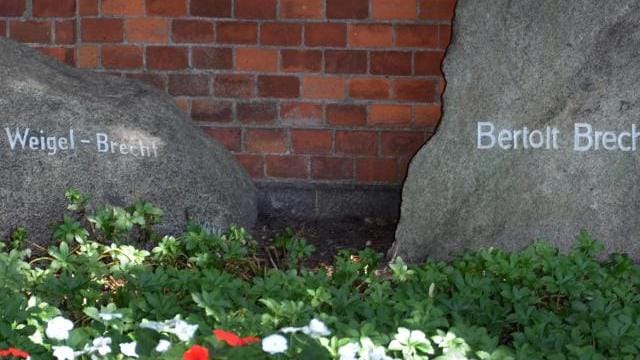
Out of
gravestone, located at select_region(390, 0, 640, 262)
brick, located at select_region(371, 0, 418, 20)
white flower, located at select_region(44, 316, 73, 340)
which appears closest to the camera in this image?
white flower, located at select_region(44, 316, 73, 340)

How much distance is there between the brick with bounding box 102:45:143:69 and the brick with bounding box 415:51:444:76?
4.51 feet

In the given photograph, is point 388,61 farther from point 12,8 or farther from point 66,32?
point 12,8

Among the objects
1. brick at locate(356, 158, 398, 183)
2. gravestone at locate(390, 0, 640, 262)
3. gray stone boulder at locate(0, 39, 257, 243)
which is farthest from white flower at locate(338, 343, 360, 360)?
brick at locate(356, 158, 398, 183)

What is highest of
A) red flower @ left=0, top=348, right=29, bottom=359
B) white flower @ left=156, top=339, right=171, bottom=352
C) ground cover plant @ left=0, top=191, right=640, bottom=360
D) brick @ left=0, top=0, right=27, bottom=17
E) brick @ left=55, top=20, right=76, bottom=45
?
brick @ left=0, top=0, right=27, bottom=17

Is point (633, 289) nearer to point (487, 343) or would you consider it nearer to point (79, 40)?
point (487, 343)

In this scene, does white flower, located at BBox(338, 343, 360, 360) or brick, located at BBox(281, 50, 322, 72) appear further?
brick, located at BBox(281, 50, 322, 72)

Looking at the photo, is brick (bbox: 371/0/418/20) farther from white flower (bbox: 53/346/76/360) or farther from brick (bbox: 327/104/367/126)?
white flower (bbox: 53/346/76/360)

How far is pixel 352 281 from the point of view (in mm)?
3709

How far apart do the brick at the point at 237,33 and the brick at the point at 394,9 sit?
0.60 m

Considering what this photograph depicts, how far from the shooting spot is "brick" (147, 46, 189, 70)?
225 inches

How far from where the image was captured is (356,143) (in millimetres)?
5711

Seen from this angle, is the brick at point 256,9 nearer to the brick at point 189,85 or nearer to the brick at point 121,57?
the brick at point 189,85

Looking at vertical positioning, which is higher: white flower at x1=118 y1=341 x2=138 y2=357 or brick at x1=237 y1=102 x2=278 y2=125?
brick at x1=237 y1=102 x2=278 y2=125

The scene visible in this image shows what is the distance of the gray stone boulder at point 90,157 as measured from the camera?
459cm
